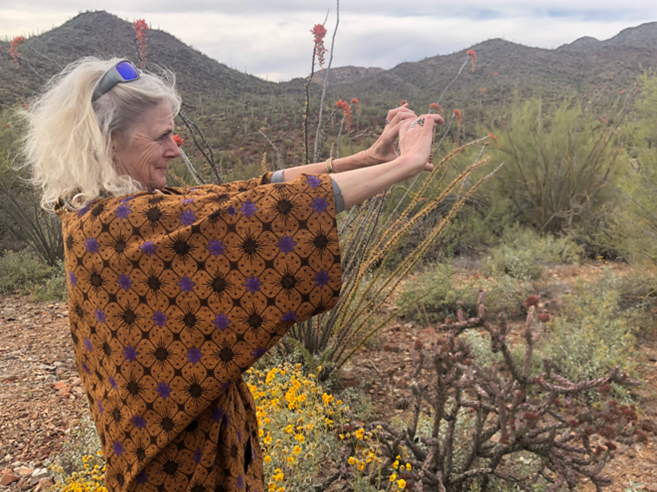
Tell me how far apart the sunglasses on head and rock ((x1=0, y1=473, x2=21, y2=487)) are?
2.24m

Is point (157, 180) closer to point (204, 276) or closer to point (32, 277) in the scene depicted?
point (204, 276)

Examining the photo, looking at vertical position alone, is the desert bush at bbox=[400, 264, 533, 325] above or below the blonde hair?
below

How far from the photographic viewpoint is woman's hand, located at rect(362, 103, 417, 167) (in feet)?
4.42

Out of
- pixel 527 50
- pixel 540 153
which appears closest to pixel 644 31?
pixel 527 50

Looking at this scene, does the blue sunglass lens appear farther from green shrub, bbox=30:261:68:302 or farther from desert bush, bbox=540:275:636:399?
green shrub, bbox=30:261:68:302

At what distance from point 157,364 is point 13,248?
698 cm

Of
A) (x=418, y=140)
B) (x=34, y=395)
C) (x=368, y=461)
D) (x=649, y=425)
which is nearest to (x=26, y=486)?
(x=34, y=395)

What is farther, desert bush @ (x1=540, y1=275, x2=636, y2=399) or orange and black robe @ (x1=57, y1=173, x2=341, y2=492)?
desert bush @ (x1=540, y1=275, x2=636, y2=399)

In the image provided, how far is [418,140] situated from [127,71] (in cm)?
74

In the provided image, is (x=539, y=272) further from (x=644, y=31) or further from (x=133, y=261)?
(x=644, y=31)

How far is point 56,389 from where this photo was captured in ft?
10.7

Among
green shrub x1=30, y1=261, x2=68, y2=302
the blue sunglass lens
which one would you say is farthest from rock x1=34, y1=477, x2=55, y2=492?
green shrub x1=30, y1=261, x2=68, y2=302

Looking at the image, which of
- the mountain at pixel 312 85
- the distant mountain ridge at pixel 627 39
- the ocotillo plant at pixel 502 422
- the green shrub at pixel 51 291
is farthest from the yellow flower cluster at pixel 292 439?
the distant mountain ridge at pixel 627 39

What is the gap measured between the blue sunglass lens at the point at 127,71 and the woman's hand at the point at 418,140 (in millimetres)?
695
